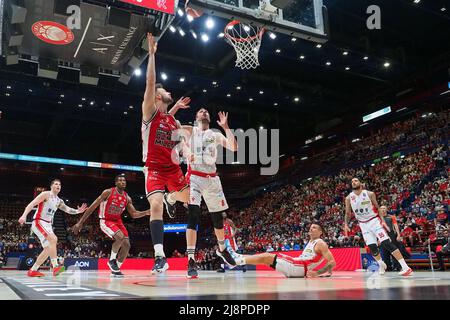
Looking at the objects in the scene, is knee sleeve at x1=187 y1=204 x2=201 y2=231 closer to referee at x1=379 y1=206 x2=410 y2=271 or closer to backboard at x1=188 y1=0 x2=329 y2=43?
backboard at x1=188 y1=0 x2=329 y2=43

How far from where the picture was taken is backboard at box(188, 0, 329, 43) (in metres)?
7.34

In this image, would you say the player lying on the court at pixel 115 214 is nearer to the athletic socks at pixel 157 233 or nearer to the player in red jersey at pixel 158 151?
the player in red jersey at pixel 158 151

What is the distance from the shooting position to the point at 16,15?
682 centimetres

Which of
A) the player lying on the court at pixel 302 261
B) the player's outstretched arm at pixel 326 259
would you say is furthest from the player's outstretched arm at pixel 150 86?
the player's outstretched arm at pixel 326 259

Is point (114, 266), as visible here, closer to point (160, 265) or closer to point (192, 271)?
point (192, 271)

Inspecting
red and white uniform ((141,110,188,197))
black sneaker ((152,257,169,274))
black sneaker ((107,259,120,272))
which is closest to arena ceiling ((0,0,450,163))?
black sneaker ((107,259,120,272))

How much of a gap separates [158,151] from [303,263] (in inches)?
123

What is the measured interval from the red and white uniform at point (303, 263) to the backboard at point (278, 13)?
171 inches

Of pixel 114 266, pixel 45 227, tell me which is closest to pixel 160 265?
pixel 114 266

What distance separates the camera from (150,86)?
4.32m

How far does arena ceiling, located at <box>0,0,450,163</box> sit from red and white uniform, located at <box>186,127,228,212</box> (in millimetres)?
11081
